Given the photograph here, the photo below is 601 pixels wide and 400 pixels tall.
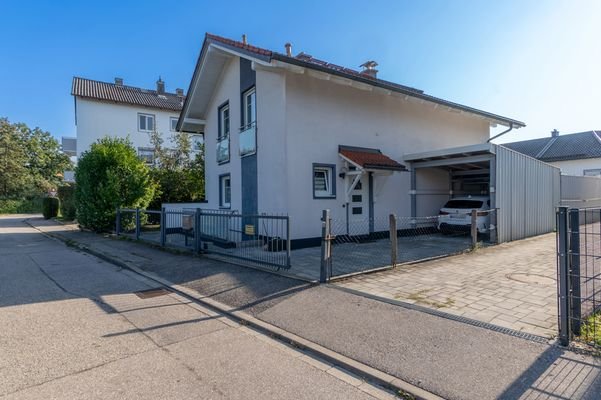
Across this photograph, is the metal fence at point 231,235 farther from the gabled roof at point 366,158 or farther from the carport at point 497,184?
the carport at point 497,184

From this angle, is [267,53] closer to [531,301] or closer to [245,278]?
[245,278]

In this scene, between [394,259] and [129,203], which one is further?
[129,203]

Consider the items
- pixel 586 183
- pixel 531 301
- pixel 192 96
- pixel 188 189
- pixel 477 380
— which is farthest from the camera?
pixel 188 189

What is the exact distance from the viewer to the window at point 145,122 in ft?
99.6

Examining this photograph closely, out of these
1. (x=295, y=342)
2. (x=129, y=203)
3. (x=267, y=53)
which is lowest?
(x=295, y=342)

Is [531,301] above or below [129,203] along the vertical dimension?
below

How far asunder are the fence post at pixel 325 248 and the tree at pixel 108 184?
41.0ft

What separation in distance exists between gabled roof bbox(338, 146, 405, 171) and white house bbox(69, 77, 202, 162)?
1797 centimetres

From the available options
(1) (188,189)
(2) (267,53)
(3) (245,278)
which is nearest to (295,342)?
(3) (245,278)

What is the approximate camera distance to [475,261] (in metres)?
8.55

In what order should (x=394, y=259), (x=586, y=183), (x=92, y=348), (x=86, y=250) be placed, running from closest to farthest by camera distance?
(x=92, y=348) → (x=394, y=259) → (x=86, y=250) → (x=586, y=183)

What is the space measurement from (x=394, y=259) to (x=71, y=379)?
A: 611 cm

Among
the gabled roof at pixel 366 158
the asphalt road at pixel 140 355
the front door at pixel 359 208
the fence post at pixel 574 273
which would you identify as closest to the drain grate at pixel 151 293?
the asphalt road at pixel 140 355

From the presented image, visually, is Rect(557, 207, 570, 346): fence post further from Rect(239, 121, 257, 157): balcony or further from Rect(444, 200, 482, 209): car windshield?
Rect(239, 121, 257, 157): balcony
